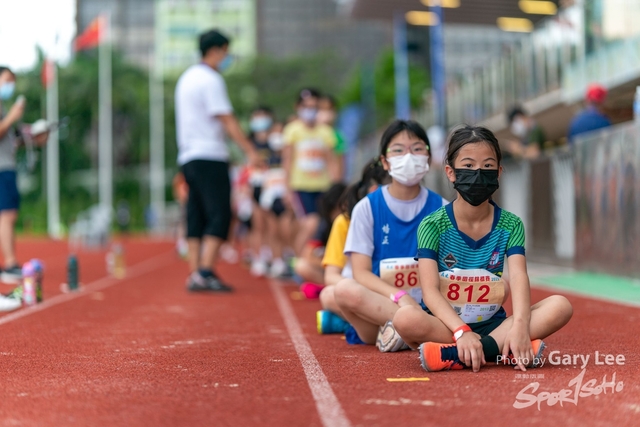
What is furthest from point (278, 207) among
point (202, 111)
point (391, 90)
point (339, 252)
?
point (391, 90)

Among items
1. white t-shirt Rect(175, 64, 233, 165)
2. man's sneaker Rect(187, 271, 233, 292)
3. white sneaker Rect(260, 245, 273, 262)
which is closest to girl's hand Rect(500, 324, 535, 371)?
man's sneaker Rect(187, 271, 233, 292)

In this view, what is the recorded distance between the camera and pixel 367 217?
617cm

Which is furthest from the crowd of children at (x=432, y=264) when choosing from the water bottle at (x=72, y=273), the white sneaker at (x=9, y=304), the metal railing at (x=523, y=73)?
the metal railing at (x=523, y=73)

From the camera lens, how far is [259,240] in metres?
15.2

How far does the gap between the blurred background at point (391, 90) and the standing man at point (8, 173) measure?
0.58 meters

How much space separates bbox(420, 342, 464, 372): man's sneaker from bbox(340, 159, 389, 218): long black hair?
6.68 ft

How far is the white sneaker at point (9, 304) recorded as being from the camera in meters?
8.61

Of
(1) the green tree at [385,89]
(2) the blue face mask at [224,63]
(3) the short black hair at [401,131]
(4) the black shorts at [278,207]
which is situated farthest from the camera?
(1) the green tree at [385,89]

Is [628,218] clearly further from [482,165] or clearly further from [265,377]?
[265,377]

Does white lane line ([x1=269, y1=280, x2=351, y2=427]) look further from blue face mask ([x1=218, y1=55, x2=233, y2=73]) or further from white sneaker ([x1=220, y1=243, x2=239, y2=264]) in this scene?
white sneaker ([x1=220, y1=243, x2=239, y2=264])

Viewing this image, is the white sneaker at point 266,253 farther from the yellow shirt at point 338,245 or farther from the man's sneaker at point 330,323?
the yellow shirt at point 338,245

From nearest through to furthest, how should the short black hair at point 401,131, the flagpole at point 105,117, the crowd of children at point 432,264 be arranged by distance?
1. the crowd of children at point 432,264
2. the short black hair at point 401,131
3. the flagpole at point 105,117

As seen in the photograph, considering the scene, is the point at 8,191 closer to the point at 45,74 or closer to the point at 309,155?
the point at 309,155

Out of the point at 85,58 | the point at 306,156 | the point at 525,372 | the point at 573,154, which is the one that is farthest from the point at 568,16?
the point at 85,58
